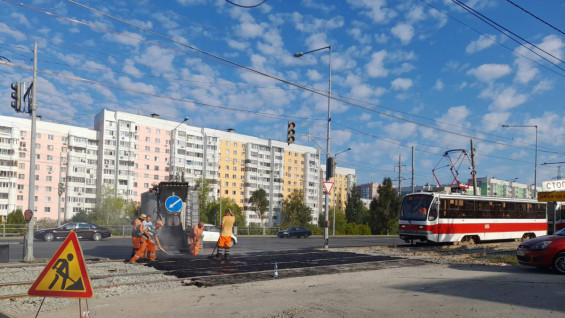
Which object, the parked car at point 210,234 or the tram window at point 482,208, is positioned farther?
the parked car at point 210,234

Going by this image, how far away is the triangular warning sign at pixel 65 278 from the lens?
263 inches

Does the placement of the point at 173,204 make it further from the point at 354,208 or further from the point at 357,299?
the point at 354,208

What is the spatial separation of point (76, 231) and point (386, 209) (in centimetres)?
3485

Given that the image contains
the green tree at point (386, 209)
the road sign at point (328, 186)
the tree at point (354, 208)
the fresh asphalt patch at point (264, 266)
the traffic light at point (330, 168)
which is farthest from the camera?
the tree at point (354, 208)

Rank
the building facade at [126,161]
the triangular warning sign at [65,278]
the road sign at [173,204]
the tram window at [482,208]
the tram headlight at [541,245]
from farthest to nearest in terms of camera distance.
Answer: the building facade at [126,161]
the tram window at [482,208]
the road sign at [173,204]
the tram headlight at [541,245]
the triangular warning sign at [65,278]

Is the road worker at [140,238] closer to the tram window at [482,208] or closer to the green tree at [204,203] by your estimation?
the tram window at [482,208]

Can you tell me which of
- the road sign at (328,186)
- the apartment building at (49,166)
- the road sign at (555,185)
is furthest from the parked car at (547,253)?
the apartment building at (49,166)

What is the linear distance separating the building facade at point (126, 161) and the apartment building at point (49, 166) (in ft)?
0.49

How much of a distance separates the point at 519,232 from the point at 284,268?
838 inches

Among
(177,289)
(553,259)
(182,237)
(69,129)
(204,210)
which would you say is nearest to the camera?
(177,289)

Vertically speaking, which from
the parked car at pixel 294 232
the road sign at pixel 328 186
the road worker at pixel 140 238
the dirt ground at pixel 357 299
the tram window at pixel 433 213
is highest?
the road sign at pixel 328 186

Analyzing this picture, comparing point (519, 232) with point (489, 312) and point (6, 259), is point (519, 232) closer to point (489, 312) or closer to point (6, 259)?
point (489, 312)

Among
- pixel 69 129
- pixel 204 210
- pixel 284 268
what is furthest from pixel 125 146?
pixel 284 268

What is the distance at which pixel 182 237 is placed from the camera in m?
20.1
